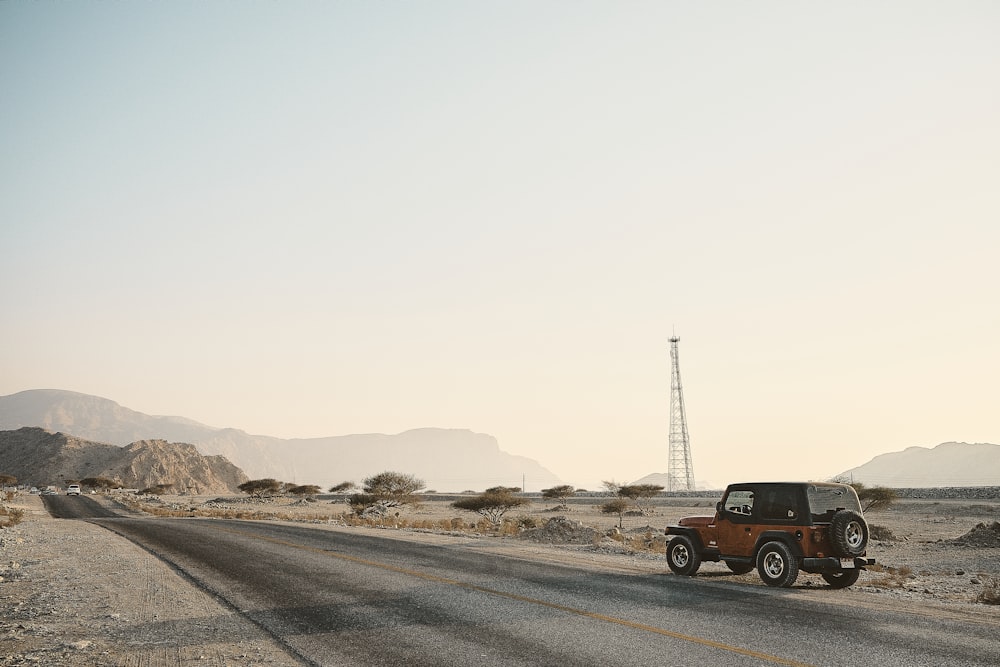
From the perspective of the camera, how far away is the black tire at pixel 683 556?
16.3 metres

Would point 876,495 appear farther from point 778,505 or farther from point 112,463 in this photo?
point 112,463

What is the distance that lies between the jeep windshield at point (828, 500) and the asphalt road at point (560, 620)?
5.19ft

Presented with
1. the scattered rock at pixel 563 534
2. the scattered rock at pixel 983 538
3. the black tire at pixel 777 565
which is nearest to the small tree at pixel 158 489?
the scattered rock at pixel 563 534

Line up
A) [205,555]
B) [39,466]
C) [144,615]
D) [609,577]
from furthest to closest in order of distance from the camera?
[39,466]
[205,555]
[609,577]
[144,615]

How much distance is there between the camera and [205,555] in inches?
787

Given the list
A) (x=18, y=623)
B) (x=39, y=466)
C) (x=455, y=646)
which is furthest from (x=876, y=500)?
(x=39, y=466)

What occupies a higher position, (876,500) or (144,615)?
(876,500)

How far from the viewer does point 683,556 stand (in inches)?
653

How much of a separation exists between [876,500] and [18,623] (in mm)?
49019

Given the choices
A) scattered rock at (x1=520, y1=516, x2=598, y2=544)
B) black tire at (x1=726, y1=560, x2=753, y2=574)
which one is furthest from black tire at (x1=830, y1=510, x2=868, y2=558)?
scattered rock at (x1=520, y1=516, x2=598, y2=544)

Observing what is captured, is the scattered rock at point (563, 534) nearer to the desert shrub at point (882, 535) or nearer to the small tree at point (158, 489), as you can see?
the desert shrub at point (882, 535)

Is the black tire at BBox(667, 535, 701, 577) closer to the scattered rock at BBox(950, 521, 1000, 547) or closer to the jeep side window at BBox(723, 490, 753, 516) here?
the jeep side window at BBox(723, 490, 753, 516)

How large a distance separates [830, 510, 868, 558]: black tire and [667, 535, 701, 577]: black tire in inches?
129

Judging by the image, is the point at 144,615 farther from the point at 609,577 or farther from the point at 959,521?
the point at 959,521
